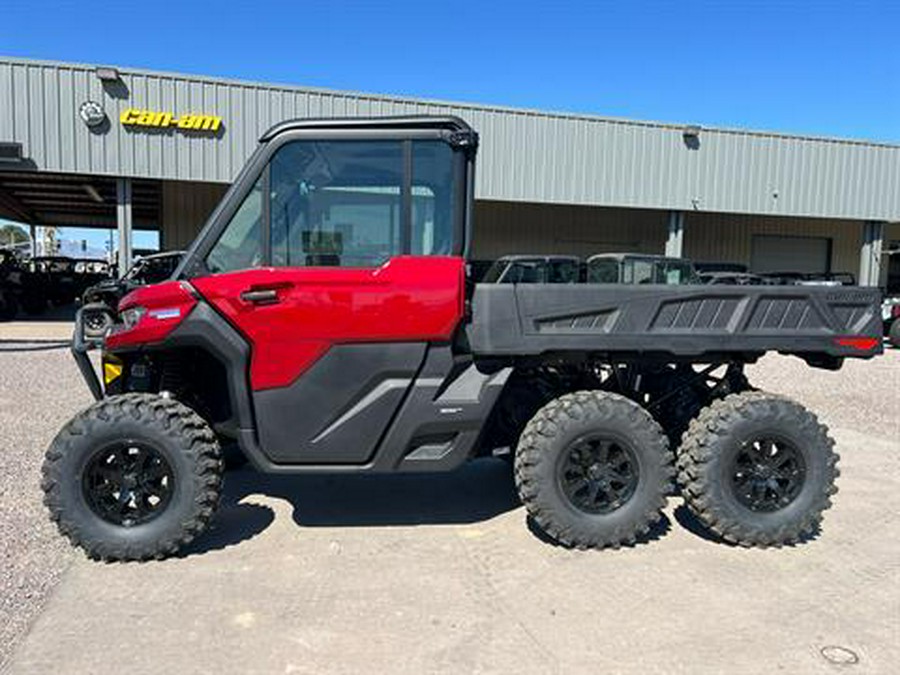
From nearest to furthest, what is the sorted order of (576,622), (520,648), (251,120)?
(520,648) < (576,622) < (251,120)

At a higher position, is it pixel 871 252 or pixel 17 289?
pixel 871 252

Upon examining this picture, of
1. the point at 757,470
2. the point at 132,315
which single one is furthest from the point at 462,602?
the point at 132,315

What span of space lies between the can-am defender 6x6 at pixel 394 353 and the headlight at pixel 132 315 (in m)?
0.01

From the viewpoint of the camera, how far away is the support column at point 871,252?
22188 millimetres

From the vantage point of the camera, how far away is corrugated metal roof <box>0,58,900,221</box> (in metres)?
15.2

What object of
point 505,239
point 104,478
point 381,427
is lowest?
point 104,478

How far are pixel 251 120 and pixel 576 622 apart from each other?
15521 mm

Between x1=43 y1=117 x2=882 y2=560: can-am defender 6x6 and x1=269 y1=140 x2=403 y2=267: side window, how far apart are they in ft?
0.04

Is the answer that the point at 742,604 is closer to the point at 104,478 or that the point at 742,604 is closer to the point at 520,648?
the point at 520,648

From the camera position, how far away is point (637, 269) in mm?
7148

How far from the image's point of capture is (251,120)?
53.8 ft

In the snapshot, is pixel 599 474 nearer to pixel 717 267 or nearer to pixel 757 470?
pixel 757 470

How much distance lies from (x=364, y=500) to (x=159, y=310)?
1916 mm

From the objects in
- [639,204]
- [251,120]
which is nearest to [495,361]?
[251,120]
